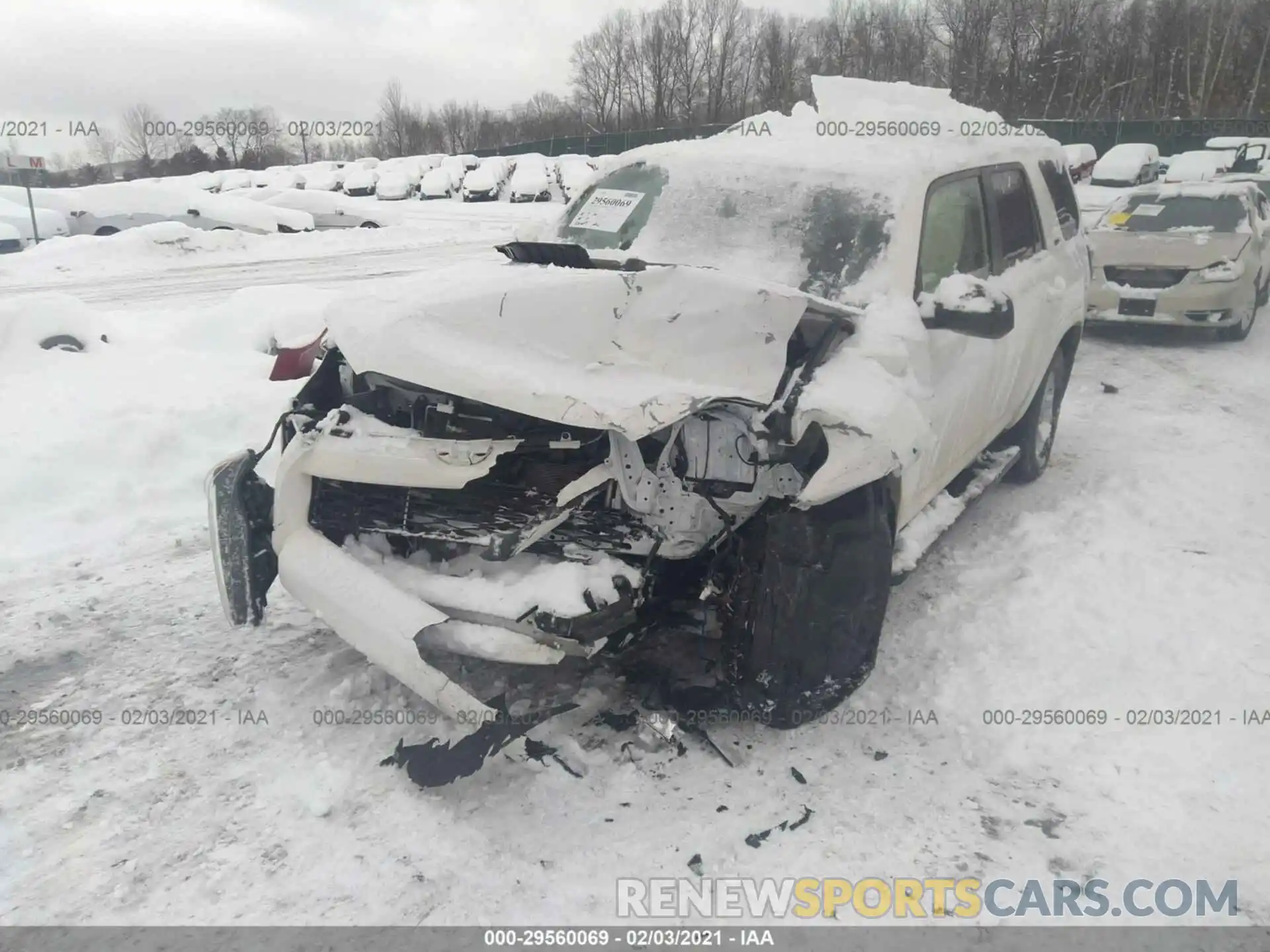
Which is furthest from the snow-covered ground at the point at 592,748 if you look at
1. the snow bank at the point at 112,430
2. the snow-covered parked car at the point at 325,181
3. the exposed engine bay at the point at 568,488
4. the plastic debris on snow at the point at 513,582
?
the snow-covered parked car at the point at 325,181

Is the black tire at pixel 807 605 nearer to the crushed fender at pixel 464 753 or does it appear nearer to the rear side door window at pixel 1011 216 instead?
the crushed fender at pixel 464 753

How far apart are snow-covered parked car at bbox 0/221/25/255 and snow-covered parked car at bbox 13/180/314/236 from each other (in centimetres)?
208

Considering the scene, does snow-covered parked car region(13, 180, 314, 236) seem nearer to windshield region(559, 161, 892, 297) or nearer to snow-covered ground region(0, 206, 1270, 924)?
snow-covered ground region(0, 206, 1270, 924)

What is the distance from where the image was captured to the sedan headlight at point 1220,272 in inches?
354

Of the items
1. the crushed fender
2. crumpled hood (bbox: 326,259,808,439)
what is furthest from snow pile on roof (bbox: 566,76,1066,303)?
the crushed fender

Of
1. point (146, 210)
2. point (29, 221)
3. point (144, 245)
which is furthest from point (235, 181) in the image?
point (144, 245)

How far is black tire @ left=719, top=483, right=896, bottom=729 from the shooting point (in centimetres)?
294

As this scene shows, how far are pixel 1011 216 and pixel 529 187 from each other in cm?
2670

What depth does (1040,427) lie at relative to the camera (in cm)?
552

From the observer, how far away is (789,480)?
3076mm

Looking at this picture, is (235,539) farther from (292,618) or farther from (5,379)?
(5,379)

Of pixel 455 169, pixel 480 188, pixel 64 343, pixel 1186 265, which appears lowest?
pixel 64 343

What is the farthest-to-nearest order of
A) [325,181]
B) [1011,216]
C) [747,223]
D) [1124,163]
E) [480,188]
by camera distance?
[325,181], [480,188], [1124,163], [1011,216], [747,223]

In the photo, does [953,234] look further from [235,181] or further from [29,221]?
[235,181]
